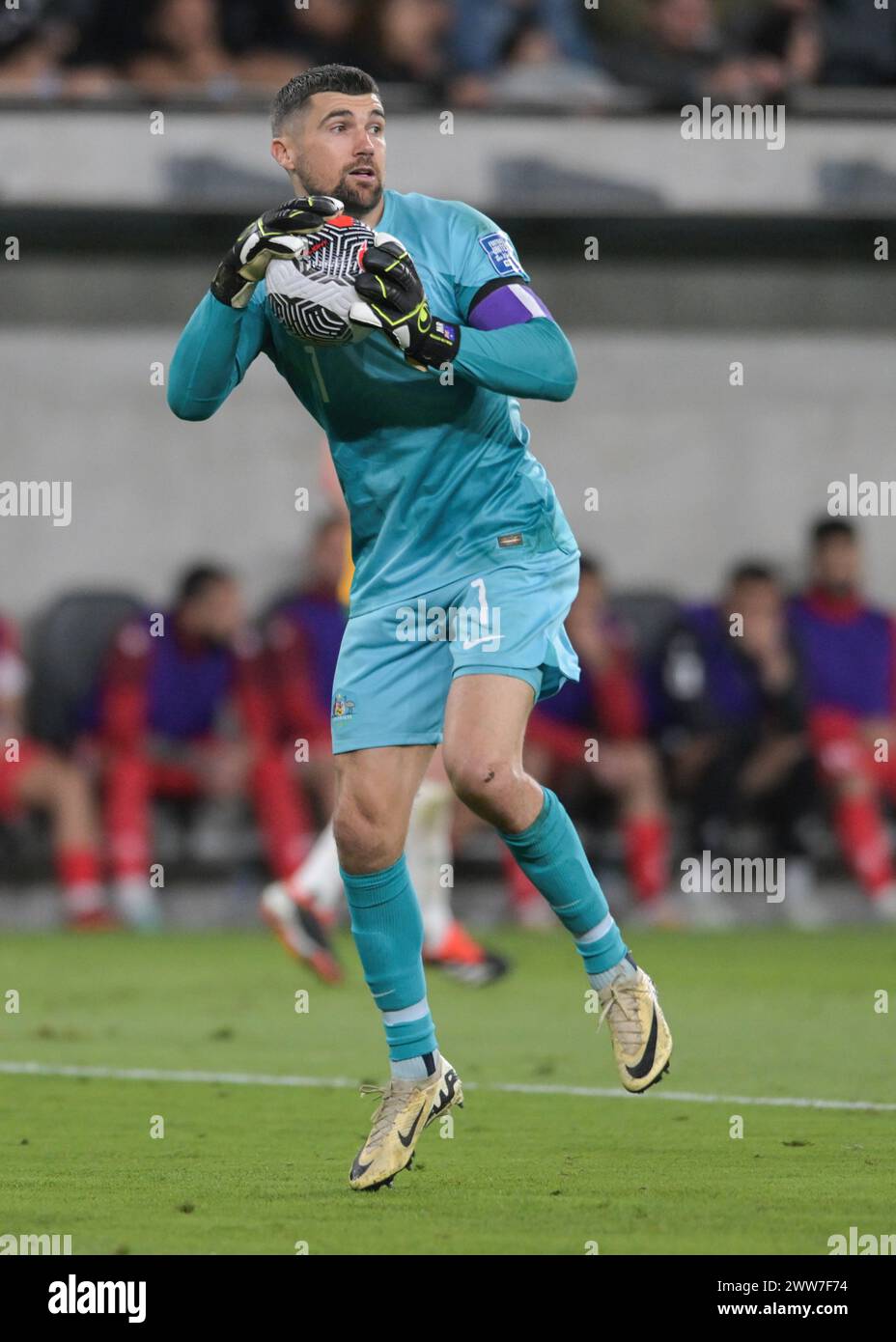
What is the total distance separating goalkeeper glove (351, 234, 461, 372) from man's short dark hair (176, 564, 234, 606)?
765 centimetres

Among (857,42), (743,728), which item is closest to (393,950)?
(743,728)

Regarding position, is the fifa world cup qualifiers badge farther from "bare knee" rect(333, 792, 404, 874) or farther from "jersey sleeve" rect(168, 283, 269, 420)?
"jersey sleeve" rect(168, 283, 269, 420)

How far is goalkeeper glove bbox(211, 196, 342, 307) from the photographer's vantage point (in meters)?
4.81

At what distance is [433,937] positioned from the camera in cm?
912

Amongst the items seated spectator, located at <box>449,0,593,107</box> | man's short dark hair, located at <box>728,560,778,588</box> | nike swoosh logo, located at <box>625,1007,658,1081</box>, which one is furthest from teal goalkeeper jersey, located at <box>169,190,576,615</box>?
seated spectator, located at <box>449,0,593,107</box>

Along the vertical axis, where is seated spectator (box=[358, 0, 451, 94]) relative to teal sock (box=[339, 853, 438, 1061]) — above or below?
above

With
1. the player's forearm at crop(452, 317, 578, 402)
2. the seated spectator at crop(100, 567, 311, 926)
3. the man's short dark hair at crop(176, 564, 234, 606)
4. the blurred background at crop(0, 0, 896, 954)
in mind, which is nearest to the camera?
the player's forearm at crop(452, 317, 578, 402)

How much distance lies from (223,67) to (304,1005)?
6610 mm

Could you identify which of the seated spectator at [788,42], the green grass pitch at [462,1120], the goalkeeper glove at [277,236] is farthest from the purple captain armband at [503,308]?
the seated spectator at [788,42]

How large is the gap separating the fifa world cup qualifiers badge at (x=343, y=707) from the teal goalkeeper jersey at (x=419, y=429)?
22 centimetres

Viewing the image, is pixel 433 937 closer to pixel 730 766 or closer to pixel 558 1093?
pixel 558 1093

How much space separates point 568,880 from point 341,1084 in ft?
6.05
